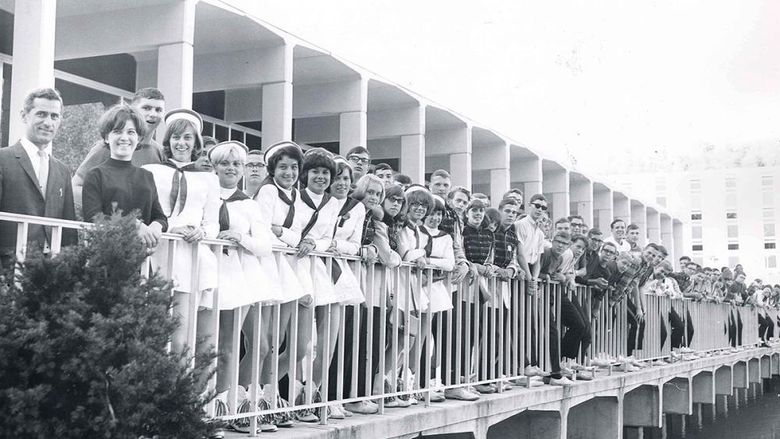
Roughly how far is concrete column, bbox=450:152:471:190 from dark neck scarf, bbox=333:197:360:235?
11.2m

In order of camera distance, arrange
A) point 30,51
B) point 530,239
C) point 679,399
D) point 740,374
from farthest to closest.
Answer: point 740,374
point 679,399
point 530,239
point 30,51

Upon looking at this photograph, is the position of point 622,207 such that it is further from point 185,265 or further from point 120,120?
point 120,120

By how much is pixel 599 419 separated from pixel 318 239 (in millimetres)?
7562

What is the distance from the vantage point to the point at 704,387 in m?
20.0

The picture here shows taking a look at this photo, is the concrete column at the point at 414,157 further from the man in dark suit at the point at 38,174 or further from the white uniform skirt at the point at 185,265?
the man in dark suit at the point at 38,174

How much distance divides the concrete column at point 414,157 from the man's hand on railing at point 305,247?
9.89 meters

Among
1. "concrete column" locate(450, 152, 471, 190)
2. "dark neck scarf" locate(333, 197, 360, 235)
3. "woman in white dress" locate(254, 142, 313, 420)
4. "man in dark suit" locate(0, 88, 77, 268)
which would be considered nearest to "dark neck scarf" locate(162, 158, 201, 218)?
"man in dark suit" locate(0, 88, 77, 268)

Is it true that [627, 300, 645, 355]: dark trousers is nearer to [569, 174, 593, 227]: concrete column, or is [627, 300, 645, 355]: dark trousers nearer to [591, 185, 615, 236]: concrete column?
[569, 174, 593, 227]: concrete column

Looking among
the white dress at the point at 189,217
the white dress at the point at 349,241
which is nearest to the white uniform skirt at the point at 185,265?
the white dress at the point at 189,217

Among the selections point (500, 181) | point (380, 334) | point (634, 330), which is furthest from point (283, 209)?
point (500, 181)

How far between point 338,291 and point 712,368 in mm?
15619

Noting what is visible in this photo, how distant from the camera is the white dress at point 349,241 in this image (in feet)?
19.0

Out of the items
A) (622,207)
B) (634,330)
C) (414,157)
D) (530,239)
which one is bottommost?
(634,330)

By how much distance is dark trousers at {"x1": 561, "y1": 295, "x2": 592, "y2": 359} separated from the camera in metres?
9.66
